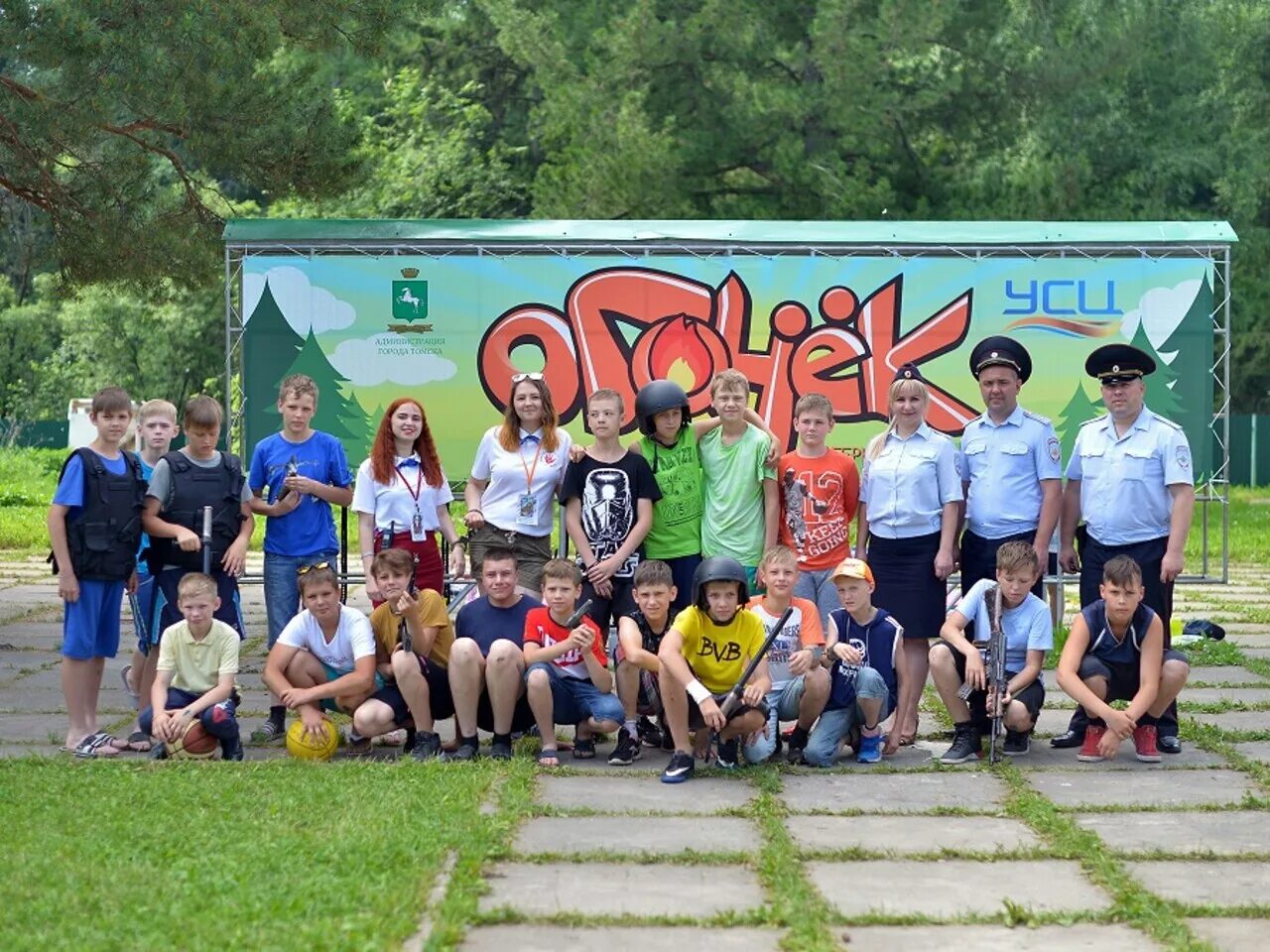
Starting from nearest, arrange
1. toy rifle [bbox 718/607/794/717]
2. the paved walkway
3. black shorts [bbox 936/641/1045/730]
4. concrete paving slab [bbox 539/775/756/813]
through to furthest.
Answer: the paved walkway
concrete paving slab [bbox 539/775/756/813]
toy rifle [bbox 718/607/794/717]
black shorts [bbox 936/641/1045/730]

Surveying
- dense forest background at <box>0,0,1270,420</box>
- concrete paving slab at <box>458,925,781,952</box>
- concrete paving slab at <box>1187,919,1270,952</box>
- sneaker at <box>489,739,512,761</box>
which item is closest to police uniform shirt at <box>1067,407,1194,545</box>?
sneaker at <box>489,739,512,761</box>

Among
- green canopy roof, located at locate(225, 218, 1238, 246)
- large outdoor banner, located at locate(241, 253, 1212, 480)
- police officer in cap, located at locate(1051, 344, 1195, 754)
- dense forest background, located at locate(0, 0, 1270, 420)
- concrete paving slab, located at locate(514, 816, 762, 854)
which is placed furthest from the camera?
dense forest background, located at locate(0, 0, 1270, 420)

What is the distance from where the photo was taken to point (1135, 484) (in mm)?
7805

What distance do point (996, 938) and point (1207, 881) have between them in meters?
1.01

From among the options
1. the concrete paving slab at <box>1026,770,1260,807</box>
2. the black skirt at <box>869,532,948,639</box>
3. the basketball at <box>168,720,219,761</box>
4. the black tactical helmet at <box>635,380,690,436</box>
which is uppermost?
the black tactical helmet at <box>635,380,690,436</box>

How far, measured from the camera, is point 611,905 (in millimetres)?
5012

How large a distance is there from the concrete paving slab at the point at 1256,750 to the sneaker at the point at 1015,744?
3.10ft

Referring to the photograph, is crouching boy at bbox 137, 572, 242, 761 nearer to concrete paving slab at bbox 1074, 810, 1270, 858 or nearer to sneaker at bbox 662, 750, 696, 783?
sneaker at bbox 662, 750, 696, 783

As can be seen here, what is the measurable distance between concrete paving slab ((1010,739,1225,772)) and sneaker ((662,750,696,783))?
56.4 inches

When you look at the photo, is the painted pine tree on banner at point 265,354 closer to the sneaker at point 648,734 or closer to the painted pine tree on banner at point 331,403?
the painted pine tree on banner at point 331,403

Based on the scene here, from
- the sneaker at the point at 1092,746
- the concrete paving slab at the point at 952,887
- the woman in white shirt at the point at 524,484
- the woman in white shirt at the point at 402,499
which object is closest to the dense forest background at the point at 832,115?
the woman in white shirt at the point at 402,499

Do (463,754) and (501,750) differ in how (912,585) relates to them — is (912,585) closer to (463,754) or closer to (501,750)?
(501,750)

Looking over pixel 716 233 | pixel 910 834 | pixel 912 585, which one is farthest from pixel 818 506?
pixel 716 233

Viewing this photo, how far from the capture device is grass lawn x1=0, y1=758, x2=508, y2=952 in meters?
4.64
